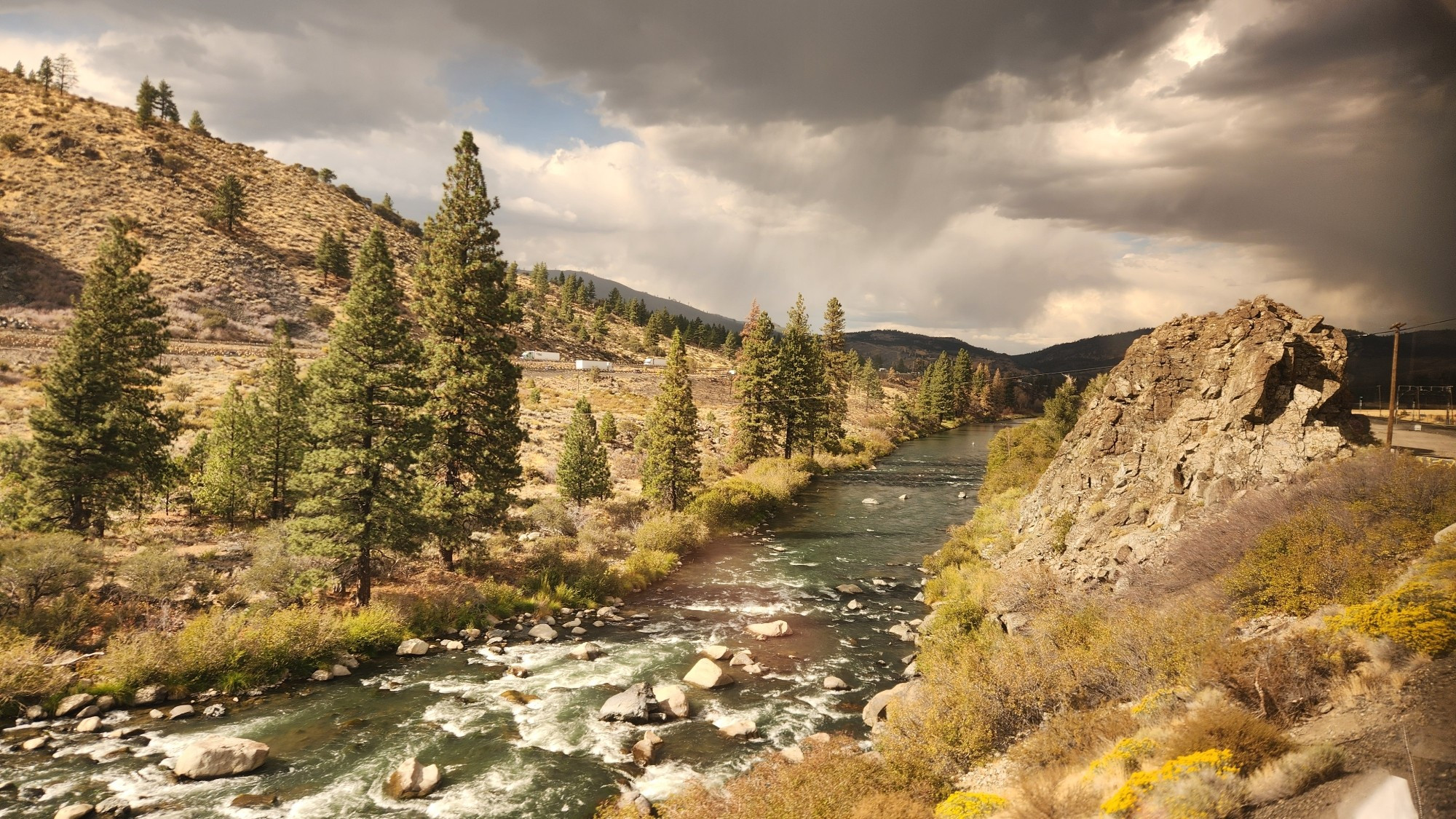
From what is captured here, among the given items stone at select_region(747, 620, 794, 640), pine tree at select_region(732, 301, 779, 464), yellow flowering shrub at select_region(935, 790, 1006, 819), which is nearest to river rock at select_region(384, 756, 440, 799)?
yellow flowering shrub at select_region(935, 790, 1006, 819)

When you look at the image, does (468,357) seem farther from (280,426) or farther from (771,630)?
(771,630)

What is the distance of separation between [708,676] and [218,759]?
1205 centimetres

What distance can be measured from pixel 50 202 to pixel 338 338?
115 m

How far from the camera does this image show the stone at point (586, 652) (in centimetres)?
2092

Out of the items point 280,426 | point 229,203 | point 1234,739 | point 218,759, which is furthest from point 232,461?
point 229,203

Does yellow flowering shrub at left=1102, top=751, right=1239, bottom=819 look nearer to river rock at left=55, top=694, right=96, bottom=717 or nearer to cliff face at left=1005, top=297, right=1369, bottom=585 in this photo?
cliff face at left=1005, top=297, right=1369, bottom=585

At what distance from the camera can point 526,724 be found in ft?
53.8

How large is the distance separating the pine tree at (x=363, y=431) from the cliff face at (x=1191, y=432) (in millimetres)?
24860

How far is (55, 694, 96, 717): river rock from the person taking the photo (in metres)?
15.3

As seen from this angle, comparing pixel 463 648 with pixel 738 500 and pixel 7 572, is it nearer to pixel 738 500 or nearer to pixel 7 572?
pixel 7 572

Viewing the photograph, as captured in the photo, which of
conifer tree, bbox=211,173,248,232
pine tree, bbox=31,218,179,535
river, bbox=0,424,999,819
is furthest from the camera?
conifer tree, bbox=211,173,248,232

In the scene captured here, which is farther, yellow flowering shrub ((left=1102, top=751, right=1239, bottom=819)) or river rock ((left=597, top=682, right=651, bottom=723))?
river rock ((left=597, top=682, right=651, bottom=723))

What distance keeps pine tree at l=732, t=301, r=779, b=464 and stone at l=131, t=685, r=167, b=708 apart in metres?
45.7

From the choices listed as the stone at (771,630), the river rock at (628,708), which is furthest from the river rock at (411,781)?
the stone at (771,630)
